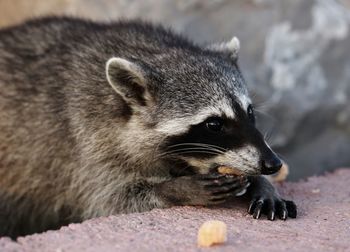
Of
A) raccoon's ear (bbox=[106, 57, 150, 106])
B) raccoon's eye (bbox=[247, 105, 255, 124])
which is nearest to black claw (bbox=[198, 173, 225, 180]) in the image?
raccoon's eye (bbox=[247, 105, 255, 124])

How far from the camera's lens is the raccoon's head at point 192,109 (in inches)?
193

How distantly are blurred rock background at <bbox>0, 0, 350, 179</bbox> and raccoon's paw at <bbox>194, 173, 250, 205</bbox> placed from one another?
2743 millimetres

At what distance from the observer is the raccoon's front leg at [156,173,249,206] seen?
4.91 metres

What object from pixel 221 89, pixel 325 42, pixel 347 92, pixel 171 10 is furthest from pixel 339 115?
pixel 221 89

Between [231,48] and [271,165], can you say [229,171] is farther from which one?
[231,48]

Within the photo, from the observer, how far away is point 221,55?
578cm

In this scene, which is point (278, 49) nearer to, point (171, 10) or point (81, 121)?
point (171, 10)

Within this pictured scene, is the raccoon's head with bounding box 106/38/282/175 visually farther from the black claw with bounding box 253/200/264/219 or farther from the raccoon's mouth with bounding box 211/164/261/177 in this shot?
the black claw with bounding box 253/200/264/219

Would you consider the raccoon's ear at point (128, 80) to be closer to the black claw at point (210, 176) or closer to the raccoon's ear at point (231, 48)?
the black claw at point (210, 176)

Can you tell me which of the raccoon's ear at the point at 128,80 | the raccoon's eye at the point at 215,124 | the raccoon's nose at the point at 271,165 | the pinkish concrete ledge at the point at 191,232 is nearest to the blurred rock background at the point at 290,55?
the pinkish concrete ledge at the point at 191,232

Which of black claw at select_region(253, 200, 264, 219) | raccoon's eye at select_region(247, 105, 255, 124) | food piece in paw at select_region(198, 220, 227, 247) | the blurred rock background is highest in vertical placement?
the blurred rock background

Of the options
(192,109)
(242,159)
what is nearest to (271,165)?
(242,159)

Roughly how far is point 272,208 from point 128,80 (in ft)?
4.44

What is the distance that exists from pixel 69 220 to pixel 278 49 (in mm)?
3111
